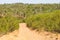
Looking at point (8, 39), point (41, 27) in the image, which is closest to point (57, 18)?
point (41, 27)

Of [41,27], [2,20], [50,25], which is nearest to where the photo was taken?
[2,20]

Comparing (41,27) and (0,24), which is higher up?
(0,24)

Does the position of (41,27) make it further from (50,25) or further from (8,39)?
(8,39)

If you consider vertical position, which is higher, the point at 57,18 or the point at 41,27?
the point at 57,18

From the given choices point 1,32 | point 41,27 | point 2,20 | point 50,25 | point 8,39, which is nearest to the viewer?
point 8,39

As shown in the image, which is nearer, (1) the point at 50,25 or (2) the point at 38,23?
(1) the point at 50,25

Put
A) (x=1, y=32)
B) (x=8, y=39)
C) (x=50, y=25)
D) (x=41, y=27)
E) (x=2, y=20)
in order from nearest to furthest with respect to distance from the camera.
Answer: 1. (x=8, y=39)
2. (x=1, y=32)
3. (x=2, y=20)
4. (x=50, y=25)
5. (x=41, y=27)

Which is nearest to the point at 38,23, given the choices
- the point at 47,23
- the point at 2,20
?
the point at 47,23

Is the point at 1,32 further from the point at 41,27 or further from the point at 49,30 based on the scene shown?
the point at 41,27

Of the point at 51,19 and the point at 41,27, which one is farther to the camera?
the point at 41,27
